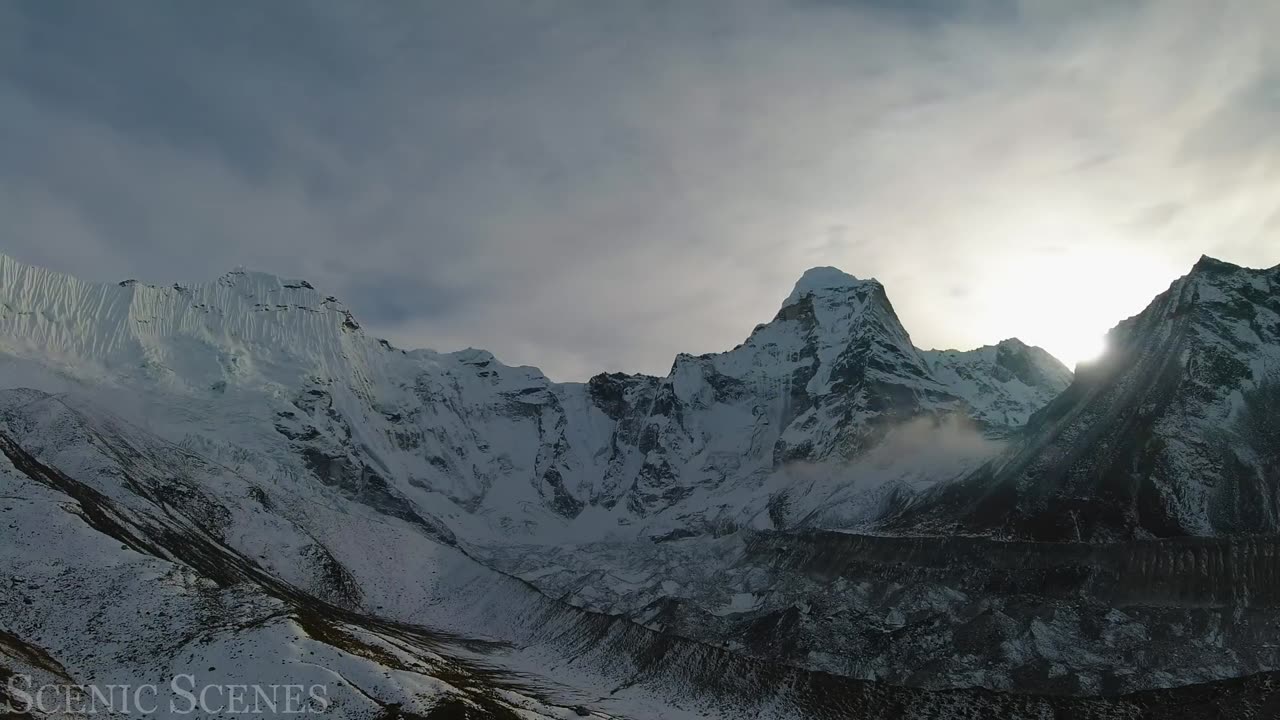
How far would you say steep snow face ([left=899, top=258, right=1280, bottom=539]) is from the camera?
147 metres

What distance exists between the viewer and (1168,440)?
157 m

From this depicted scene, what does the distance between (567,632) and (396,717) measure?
252 feet

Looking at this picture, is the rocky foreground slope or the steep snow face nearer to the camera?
the rocky foreground slope

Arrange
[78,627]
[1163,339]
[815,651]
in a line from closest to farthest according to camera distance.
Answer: [78,627] < [815,651] < [1163,339]

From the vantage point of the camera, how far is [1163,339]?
7146 inches

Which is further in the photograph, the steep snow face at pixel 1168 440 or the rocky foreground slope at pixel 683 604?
the steep snow face at pixel 1168 440

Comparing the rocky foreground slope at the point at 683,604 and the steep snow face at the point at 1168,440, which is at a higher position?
the steep snow face at the point at 1168,440

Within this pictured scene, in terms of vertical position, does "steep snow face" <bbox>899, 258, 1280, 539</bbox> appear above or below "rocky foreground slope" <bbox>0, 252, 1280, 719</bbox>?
above

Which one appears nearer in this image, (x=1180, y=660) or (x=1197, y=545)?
(x=1180, y=660)

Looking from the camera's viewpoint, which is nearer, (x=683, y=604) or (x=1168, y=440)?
(x=1168, y=440)

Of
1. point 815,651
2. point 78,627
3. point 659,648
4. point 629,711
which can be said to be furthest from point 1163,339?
point 78,627

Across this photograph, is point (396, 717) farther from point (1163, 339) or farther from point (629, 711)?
point (1163, 339)

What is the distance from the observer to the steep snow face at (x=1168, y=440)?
147 meters

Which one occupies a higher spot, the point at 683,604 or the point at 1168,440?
the point at 1168,440
